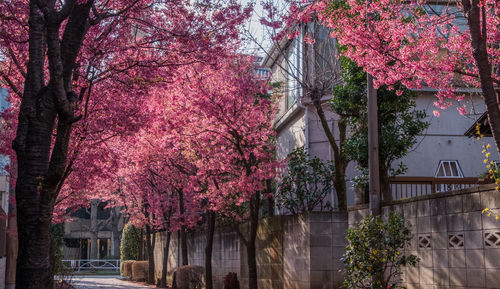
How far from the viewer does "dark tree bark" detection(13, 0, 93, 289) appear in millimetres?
8344

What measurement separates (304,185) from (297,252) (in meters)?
2.41

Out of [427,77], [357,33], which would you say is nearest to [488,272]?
[427,77]

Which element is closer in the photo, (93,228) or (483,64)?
(483,64)

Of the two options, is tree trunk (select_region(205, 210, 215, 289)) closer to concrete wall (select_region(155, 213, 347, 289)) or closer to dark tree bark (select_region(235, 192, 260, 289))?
concrete wall (select_region(155, 213, 347, 289))

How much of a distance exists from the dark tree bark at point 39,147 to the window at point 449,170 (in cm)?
1600

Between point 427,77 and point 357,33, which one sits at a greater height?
point 357,33

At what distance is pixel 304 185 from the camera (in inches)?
748

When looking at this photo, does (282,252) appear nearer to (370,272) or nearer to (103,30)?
(370,272)

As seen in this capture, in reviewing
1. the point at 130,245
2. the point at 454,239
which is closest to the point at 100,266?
the point at 130,245

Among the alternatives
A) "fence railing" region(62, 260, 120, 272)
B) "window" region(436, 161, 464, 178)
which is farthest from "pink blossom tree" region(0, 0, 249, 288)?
"fence railing" region(62, 260, 120, 272)

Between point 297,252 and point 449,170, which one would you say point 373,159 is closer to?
point 297,252

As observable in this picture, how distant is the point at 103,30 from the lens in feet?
43.1

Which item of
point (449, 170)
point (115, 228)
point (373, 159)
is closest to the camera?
point (373, 159)

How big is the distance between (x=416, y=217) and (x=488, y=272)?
2.51 m
